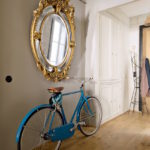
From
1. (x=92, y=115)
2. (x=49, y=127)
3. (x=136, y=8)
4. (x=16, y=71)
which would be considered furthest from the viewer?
(x=136, y=8)

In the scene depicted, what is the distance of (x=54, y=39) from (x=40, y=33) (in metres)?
0.30

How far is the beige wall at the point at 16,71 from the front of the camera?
1739mm

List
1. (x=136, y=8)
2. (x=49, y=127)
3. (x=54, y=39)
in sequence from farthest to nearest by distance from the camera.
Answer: (x=136, y=8)
(x=54, y=39)
(x=49, y=127)

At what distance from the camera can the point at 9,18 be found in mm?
1772

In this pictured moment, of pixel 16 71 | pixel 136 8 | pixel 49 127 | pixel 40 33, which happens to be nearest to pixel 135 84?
pixel 136 8

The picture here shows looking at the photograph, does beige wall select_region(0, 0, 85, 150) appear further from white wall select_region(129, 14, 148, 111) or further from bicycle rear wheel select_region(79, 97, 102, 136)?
white wall select_region(129, 14, 148, 111)

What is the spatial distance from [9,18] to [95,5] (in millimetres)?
1681

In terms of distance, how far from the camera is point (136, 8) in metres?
3.54

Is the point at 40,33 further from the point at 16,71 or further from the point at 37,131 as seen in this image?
the point at 37,131

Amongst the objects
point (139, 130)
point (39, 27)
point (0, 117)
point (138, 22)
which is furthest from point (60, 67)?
point (138, 22)

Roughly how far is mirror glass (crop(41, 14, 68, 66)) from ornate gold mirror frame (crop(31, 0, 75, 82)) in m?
0.05

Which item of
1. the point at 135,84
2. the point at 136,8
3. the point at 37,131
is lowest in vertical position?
the point at 37,131

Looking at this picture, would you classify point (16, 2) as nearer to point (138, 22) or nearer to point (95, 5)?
point (95, 5)

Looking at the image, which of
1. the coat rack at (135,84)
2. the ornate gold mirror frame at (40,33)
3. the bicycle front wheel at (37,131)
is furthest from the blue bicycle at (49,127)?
the coat rack at (135,84)
